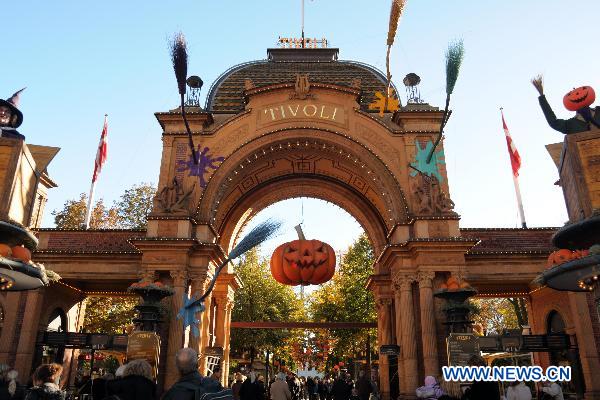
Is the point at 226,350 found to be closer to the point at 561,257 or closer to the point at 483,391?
the point at 561,257

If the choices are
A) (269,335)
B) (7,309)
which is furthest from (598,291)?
(269,335)

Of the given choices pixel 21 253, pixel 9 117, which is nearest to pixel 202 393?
pixel 21 253

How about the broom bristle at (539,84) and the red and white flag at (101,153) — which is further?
the red and white flag at (101,153)

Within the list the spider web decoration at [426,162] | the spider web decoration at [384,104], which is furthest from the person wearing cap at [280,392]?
the spider web decoration at [384,104]

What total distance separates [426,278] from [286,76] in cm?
1421

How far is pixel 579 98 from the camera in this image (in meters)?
8.62

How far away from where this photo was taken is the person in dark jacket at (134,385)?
14.4ft

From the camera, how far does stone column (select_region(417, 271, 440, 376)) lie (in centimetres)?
1683

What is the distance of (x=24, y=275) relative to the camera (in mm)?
8477

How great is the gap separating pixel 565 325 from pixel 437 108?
11053 mm

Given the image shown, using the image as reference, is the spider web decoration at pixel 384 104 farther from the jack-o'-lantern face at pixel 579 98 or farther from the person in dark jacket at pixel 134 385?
the person in dark jacket at pixel 134 385

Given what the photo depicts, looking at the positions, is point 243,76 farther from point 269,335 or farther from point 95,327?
point 269,335

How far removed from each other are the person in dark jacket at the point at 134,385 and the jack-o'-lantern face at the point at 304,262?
47.5 feet

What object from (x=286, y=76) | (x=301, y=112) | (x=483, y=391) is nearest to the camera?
(x=483, y=391)
